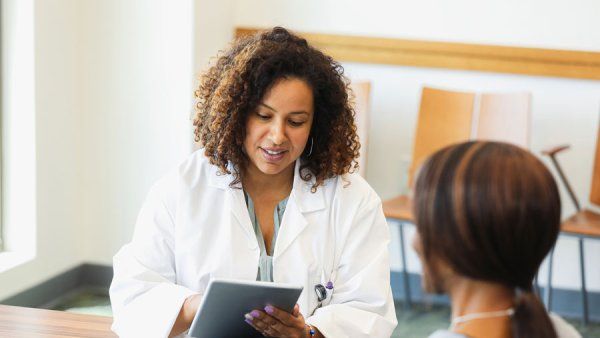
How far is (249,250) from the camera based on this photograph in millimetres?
2008

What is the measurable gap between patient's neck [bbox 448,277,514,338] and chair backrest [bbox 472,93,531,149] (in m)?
2.75

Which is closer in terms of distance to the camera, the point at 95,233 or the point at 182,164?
the point at 182,164

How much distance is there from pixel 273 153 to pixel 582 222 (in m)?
2.15

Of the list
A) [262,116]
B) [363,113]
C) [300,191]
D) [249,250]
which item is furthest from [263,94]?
[363,113]

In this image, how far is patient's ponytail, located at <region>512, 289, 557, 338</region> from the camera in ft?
3.87

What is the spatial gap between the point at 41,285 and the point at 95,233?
0.46m

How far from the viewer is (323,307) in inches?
78.1

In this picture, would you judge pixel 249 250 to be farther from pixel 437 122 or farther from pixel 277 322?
pixel 437 122

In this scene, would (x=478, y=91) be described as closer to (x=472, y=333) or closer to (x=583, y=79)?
(x=583, y=79)

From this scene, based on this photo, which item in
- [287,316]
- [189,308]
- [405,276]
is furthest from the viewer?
[405,276]

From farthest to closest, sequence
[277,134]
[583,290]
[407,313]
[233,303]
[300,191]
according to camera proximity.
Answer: [407,313] → [583,290] → [300,191] → [277,134] → [233,303]

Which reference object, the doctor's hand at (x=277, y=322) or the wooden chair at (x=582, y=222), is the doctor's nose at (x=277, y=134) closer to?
the doctor's hand at (x=277, y=322)

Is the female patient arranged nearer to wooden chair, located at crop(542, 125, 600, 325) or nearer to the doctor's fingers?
the doctor's fingers

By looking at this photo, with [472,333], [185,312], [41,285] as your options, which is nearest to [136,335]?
[185,312]
